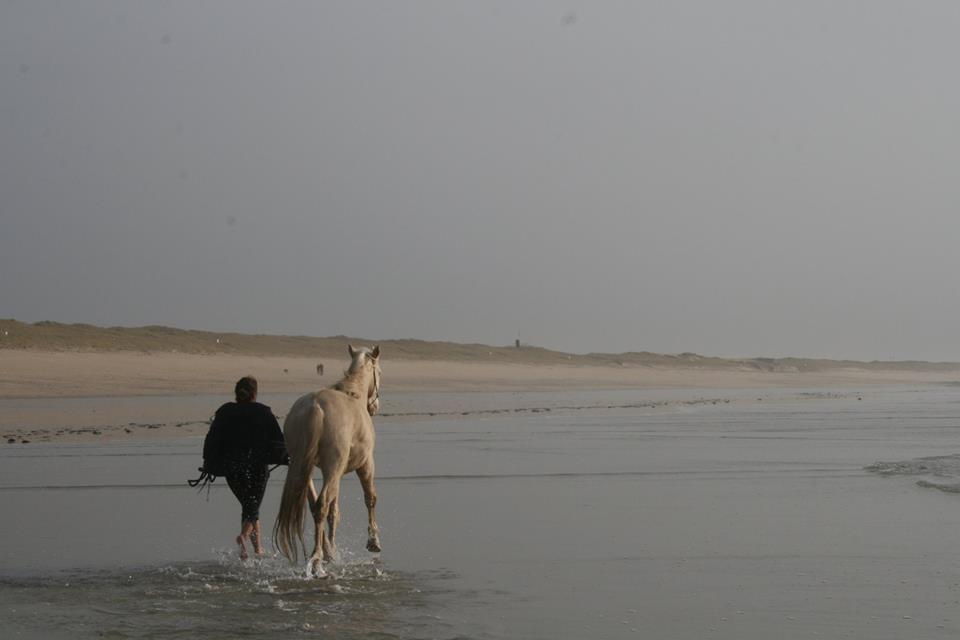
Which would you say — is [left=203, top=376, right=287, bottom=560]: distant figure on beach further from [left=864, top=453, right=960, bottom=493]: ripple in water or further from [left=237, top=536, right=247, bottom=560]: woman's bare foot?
[left=864, top=453, right=960, bottom=493]: ripple in water

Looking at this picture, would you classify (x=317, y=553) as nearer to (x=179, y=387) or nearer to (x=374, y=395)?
(x=374, y=395)

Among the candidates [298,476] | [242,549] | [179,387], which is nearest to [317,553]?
[298,476]

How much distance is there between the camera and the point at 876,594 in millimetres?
A: 7672

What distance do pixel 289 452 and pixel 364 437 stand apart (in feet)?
2.00

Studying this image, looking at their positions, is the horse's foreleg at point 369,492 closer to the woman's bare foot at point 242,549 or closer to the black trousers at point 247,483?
the black trousers at point 247,483

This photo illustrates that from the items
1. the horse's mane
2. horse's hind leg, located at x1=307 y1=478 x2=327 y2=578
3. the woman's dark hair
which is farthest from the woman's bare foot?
the horse's mane

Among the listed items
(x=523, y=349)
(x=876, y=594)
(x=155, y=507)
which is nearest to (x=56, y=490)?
(x=155, y=507)

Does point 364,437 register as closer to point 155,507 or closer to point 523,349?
point 155,507

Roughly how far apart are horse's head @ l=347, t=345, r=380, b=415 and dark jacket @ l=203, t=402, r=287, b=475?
0.80 metres

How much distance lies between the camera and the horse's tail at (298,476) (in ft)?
29.4

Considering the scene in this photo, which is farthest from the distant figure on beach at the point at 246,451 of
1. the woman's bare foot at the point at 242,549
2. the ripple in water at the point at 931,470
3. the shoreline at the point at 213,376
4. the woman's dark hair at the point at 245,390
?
the shoreline at the point at 213,376

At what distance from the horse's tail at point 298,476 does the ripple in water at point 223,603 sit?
279mm

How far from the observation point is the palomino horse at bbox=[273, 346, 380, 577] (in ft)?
29.4

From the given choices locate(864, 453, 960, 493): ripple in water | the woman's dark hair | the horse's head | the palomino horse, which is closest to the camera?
the palomino horse
